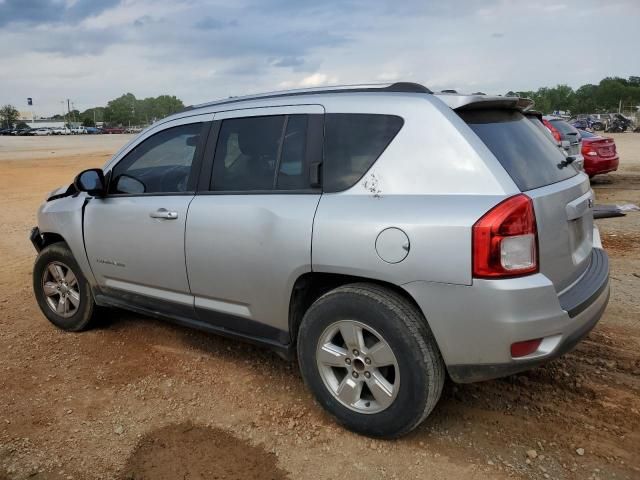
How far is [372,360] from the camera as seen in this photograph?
296 centimetres

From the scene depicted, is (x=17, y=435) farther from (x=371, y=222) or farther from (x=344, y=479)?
(x=371, y=222)

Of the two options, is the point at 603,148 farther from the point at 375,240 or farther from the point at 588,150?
the point at 375,240

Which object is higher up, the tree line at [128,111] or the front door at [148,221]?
the tree line at [128,111]

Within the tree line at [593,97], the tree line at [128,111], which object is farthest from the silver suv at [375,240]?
the tree line at [128,111]

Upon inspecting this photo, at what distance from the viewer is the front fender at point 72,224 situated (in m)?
4.46

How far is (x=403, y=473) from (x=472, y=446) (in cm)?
45

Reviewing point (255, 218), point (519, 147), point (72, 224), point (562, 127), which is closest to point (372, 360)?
point (255, 218)

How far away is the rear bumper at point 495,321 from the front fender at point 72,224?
282cm

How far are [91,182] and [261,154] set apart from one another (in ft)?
4.88

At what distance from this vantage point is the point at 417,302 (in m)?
2.79

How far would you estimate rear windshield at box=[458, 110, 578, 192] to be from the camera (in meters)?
2.86

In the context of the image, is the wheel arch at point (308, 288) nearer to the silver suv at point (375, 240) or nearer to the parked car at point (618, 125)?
the silver suv at point (375, 240)

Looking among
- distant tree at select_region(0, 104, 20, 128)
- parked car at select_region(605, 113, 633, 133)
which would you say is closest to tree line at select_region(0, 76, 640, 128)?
distant tree at select_region(0, 104, 20, 128)

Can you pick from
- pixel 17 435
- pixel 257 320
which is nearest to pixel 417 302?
pixel 257 320
